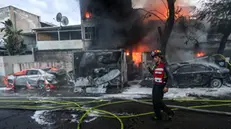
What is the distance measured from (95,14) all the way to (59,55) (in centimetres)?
658

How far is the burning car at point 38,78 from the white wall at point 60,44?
8.35 meters

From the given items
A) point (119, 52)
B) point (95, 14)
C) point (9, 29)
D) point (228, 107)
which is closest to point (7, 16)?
point (9, 29)

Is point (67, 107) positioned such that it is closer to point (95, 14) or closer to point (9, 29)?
point (95, 14)

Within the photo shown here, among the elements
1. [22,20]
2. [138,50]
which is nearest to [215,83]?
[138,50]

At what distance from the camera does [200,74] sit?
846 cm

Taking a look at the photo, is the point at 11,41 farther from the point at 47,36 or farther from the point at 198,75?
the point at 198,75

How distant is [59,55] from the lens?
17984 mm

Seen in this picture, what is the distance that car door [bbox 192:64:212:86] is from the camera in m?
8.37

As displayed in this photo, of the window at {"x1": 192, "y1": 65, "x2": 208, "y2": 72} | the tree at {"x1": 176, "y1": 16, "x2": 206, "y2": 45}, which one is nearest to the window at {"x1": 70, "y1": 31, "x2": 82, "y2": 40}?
the tree at {"x1": 176, "y1": 16, "x2": 206, "y2": 45}

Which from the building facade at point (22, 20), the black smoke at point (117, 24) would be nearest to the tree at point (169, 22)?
the black smoke at point (117, 24)

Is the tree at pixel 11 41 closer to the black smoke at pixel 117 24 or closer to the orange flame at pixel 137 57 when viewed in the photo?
the black smoke at pixel 117 24

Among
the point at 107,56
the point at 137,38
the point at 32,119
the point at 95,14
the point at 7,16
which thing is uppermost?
the point at 7,16

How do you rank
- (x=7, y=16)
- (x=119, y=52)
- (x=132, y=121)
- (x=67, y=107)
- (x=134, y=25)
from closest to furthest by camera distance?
(x=132, y=121)
(x=67, y=107)
(x=119, y=52)
(x=134, y=25)
(x=7, y=16)

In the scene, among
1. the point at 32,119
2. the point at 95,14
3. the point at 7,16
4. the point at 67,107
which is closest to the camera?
the point at 32,119
